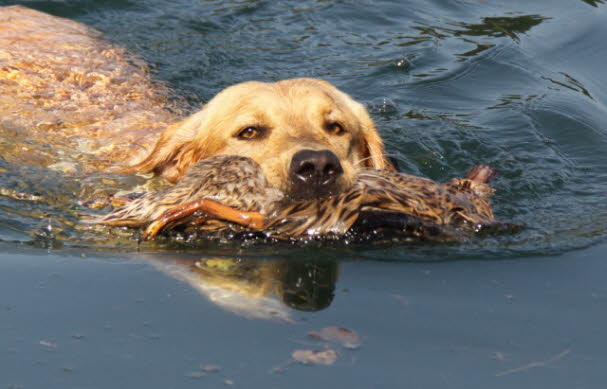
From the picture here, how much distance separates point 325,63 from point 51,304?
17.8 feet

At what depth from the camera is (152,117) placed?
662cm

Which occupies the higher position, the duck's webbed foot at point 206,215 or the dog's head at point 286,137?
the dog's head at point 286,137

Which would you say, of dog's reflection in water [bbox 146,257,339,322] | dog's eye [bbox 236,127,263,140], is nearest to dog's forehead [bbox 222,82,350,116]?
dog's eye [bbox 236,127,263,140]

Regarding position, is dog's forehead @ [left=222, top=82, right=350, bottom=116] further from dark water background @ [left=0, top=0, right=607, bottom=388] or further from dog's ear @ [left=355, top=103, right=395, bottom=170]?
dark water background @ [left=0, top=0, right=607, bottom=388]

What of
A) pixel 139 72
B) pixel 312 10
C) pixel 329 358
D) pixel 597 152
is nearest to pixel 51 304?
pixel 329 358

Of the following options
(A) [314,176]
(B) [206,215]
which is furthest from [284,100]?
(B) [206,215]

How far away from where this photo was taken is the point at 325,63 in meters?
8.66

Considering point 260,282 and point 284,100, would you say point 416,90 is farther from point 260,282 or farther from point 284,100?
point 260,282

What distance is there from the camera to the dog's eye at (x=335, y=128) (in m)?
5.37

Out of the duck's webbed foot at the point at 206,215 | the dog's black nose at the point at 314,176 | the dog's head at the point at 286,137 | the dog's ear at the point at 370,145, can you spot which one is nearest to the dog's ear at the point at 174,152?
the dog's head at the point at 286,137

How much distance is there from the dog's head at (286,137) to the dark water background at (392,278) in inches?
14.8

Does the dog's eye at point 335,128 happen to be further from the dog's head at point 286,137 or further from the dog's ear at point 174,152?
the dog's ear at point 174,152

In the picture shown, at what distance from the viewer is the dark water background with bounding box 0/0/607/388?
3.17 m

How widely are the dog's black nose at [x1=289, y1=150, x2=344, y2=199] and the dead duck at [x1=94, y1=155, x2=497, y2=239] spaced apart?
3.9 inches
